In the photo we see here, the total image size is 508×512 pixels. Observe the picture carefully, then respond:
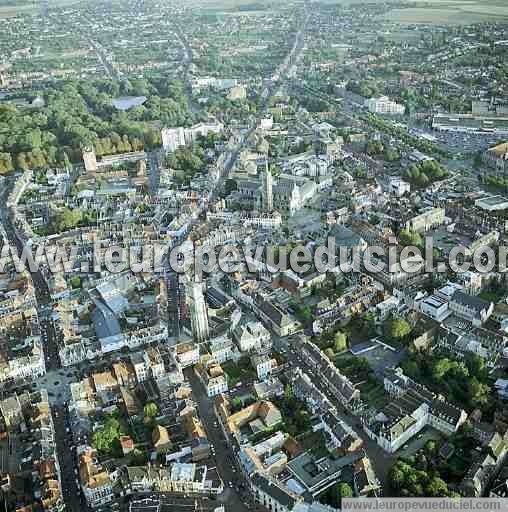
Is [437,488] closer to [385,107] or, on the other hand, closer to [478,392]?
[478,392]

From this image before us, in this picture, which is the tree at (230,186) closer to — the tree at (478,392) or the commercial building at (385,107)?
the tree at (478,392)

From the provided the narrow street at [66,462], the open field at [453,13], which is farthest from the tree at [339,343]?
the open field at [453,13]

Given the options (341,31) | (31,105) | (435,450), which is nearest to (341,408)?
(435,450)

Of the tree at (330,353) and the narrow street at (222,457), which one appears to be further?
the tree at (330,353)

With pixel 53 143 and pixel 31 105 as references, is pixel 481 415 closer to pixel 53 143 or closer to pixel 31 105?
pixel 53 143

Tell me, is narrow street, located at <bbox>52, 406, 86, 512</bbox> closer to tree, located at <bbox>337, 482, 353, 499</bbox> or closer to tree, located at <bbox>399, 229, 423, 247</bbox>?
tree, located at <bbox>337, 482, 353, 499</bbox>

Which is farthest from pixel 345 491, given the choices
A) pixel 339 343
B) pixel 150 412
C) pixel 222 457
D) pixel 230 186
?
pixel 230 186

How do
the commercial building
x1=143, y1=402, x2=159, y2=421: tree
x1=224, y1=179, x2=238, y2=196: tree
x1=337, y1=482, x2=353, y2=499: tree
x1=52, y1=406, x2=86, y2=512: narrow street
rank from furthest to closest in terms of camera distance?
the commercial building < x1=224, y1=179, x2=238, y2=196: tree < x1=143, y1=402, x2=159, y2=421: tree < x1=52, y1=406, x2=86, y2=512: narrow street < x1=337, y1=482, x2=353, y2=499: tree

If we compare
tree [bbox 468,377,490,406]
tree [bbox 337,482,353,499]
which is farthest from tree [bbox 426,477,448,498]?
tree [bbox 468,377,490,406]
